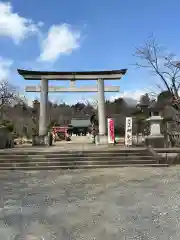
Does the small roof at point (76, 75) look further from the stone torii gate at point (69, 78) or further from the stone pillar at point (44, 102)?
the stone pillar at point (44, 102)

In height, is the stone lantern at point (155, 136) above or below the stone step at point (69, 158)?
above

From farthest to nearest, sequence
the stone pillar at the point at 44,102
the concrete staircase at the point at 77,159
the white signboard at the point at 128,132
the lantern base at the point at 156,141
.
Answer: the stone pillar at the point at 44,102 < the lantern base at the point at 156,141 < the white signboard at the point at 128,132 < the concrete staircase at the point at 77,159

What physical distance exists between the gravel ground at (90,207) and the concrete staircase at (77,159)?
2103 millimetres

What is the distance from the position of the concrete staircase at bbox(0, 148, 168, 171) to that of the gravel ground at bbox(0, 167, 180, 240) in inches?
82.8

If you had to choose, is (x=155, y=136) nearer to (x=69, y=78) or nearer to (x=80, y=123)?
(x=69, y=78)

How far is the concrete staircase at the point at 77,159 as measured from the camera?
12625mm

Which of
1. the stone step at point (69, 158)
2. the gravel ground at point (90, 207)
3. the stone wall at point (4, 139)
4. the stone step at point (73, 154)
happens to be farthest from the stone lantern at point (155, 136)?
the stone wall at point (4, 139)

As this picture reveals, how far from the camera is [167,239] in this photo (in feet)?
14.3

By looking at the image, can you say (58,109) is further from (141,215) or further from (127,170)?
(141,215)

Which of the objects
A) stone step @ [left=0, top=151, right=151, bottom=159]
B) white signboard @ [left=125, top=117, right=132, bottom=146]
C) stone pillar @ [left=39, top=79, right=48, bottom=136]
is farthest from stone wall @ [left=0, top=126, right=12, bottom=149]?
white signboard @ [left=125, top=117, right=132, bottom=146]

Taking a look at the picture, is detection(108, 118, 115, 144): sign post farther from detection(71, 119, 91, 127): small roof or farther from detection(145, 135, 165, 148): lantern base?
detection(71, 119, 91, 127): small roof

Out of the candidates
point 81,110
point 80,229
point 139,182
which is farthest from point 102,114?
point 81,110

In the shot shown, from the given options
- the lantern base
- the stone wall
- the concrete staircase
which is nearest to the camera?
the concrete staircase

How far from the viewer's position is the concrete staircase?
12625 millimetres
